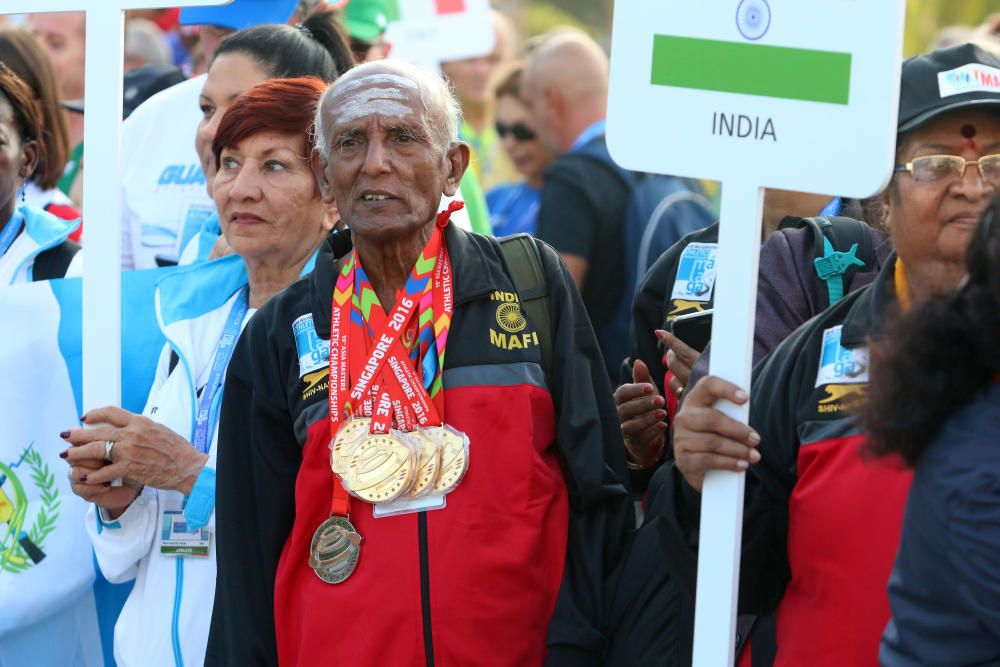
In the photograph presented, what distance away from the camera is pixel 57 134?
502 centimetres

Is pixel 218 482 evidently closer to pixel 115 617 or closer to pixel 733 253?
pixel 115 617

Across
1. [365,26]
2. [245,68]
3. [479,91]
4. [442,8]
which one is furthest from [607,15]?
[245,68]

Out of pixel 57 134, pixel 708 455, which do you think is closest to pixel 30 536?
pixel 57 134

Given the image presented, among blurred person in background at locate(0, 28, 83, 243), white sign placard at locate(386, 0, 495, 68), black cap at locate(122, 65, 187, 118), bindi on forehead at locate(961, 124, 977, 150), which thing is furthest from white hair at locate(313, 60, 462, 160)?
white sign placard at locate(386, 0, 495, 68)

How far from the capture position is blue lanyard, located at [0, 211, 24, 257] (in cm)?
465

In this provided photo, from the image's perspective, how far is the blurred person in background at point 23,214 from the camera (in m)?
4.60

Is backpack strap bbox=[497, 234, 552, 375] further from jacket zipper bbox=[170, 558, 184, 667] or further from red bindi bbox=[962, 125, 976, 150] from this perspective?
jacket zipper bbox=[170, 558, 184, 667]

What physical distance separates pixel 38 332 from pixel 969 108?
261 cm

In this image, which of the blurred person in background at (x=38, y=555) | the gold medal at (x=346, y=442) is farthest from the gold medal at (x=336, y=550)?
the blurred person in background at (x=38, y=555)

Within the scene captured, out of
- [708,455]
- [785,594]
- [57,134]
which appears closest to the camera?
[708,455]

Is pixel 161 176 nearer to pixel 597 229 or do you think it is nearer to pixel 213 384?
pixel 213 384

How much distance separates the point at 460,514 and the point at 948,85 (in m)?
1.36

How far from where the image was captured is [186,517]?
3.89 meters

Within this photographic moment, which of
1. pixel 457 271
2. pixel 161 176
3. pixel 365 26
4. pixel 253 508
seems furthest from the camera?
pixel 365 26
